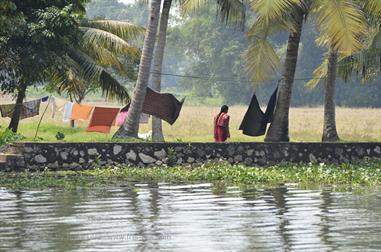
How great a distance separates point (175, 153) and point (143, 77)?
298 centimetres

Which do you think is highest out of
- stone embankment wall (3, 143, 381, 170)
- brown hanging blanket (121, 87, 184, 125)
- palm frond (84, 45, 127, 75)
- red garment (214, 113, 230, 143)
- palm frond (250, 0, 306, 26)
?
palm frond (250, 0, 306, 26)

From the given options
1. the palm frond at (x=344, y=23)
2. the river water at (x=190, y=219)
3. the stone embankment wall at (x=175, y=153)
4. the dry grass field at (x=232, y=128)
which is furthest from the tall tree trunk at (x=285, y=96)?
the dry grass field at (x=232, y=128)

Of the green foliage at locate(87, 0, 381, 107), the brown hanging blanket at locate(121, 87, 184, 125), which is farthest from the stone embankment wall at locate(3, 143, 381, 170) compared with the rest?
the green foliage at locate(87, 0, 381, 107)

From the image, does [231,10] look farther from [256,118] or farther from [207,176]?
[207,176]

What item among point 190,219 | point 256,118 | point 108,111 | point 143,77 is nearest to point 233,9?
point 143,77

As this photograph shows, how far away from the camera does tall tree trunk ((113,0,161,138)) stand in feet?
84.9

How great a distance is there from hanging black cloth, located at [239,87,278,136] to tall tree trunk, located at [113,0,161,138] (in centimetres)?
→ 367

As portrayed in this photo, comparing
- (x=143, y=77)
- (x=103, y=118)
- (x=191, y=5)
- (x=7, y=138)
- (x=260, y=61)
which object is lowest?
(x=7, y=138)

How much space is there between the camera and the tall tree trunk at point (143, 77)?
25.9m

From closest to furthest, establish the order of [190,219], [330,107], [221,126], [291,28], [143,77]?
1. [190,219]
2. [291,28]
3. [143,77]
4. [221,126]
5. [330,107]

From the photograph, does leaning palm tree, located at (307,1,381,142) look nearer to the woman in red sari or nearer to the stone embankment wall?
the stone embankment wall

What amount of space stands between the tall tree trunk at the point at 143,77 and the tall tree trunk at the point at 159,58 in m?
1.28

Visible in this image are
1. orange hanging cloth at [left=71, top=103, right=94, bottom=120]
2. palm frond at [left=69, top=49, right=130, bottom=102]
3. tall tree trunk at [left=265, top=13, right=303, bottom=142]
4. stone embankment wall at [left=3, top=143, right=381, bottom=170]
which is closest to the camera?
stone embankment wall at [left=3, top=143, right=381, bottom=170]

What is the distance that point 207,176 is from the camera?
69.8 ft
